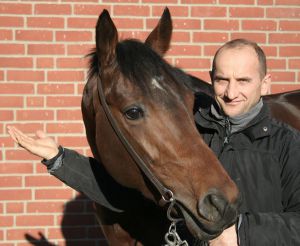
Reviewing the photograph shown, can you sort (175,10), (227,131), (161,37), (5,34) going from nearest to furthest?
1. (227,131)
2. (161,37)
3. (5,34)
4. (175,10)

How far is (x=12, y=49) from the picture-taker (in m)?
3.92

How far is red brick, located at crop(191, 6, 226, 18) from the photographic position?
406 cm

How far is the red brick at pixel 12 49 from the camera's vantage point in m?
3.91

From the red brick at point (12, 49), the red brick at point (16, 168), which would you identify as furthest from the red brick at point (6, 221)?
the red brick at point (12, 49)

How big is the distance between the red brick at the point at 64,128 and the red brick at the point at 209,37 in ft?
4.16

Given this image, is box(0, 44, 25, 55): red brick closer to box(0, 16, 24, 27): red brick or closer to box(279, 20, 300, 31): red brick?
box(0, 16, 24, 27): red brick

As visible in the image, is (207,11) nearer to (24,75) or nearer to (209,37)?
(209,37)

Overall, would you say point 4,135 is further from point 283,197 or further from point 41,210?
point 283,197

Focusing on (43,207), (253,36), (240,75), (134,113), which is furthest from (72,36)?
(240,75)

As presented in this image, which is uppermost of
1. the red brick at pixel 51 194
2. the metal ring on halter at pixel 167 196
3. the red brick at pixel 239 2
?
the red brick at pixel 239 2

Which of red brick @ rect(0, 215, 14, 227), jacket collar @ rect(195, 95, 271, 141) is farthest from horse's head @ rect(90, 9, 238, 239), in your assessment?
red brick @ rect(0, 215, 14, 227)

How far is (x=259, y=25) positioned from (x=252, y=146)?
2.47 m

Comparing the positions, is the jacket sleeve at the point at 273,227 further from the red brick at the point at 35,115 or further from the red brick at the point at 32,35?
the red brick at the point at 32,35

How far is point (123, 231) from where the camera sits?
249cm
